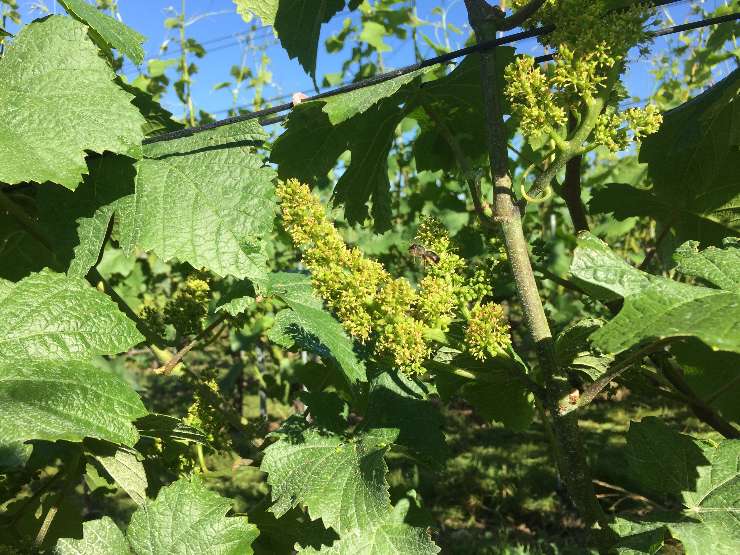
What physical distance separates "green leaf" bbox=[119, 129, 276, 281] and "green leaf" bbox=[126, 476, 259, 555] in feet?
2.06

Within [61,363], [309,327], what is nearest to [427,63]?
[309,327]

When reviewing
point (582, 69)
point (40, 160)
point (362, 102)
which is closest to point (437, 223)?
point (362, 102)

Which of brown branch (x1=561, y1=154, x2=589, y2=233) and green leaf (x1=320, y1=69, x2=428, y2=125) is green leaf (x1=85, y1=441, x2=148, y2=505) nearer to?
green leaf (x1=320, y1=69, x2=428, y2=125)

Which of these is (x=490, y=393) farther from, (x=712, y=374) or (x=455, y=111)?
(x=455, y=111)

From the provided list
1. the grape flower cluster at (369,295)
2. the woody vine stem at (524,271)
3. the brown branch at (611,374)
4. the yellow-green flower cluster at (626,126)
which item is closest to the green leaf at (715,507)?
the woody vine stem at (524,271)

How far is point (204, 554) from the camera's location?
1.65 metres

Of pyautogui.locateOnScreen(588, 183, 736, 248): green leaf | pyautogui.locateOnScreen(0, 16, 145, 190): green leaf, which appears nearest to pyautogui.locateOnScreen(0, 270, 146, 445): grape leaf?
pyautogui.locateOnScreen(0, 16, 145, 190): green leaf

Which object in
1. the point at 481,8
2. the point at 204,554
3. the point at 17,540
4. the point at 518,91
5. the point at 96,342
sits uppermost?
the point at 481,8

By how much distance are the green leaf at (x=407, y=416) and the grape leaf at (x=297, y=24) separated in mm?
887

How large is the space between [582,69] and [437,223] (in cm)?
43

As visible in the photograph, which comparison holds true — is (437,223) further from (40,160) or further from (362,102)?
(40,160)

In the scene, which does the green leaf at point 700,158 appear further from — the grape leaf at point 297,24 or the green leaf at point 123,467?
the green leaf at point 123,467

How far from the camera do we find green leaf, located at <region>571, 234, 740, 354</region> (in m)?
0.99

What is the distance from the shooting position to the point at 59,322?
60.2 inches
